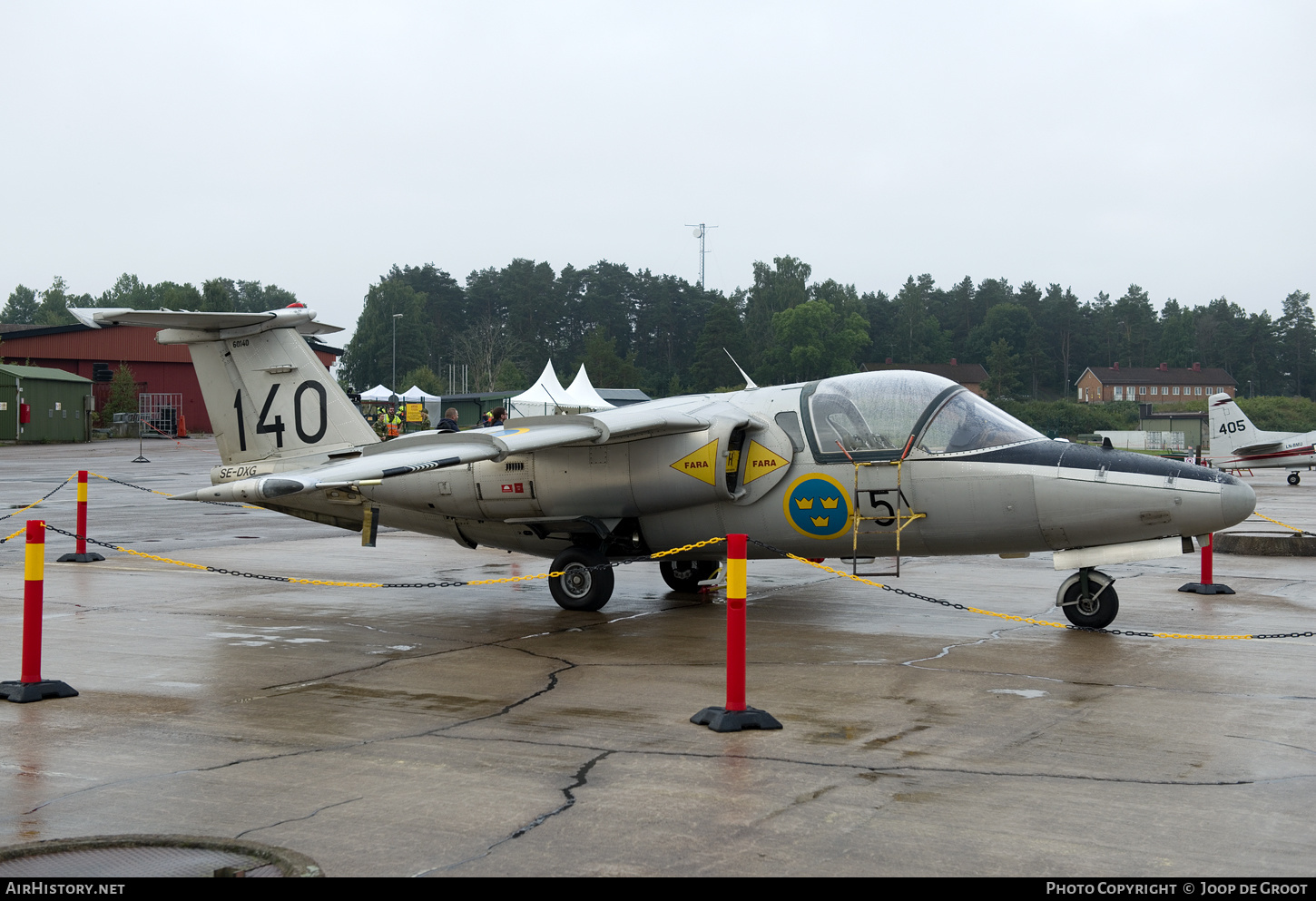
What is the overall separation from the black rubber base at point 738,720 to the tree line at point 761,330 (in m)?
Result: 86.3

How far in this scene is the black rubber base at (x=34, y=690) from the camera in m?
7.32

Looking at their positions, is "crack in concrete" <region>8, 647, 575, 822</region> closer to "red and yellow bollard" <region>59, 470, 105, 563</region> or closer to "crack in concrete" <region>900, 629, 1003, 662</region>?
"crack in concrete" <region>900, 629, 1003, 662</region>

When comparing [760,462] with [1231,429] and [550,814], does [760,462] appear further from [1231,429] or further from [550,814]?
[1231,429]

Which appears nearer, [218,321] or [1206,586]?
[218,321]

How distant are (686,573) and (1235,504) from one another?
225 inches

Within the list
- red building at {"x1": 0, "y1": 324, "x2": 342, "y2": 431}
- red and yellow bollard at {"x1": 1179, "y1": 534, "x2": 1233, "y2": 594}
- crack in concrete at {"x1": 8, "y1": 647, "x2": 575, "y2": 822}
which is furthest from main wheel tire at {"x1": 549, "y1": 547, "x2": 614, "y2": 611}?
red building at {"x1": 0, "y1": 324, "x2": 342, "y2": 431}

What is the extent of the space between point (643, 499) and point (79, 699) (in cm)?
545

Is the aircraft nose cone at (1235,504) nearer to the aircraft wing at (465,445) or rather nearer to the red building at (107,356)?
the aircraft wing at (465,445)

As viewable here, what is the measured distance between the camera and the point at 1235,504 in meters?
9.49

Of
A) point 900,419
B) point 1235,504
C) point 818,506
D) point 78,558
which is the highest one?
point 900,419

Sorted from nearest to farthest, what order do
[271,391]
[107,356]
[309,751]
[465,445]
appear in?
[309,751] → [465,445] → [271,391] → [107,356]

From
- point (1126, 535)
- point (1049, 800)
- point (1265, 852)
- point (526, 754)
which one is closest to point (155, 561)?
point (526, 754)

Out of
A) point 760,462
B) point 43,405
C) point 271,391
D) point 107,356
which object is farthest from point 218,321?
point 107,356

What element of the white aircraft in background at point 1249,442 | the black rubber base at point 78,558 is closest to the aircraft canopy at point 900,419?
the black rubber base at point 78,558
